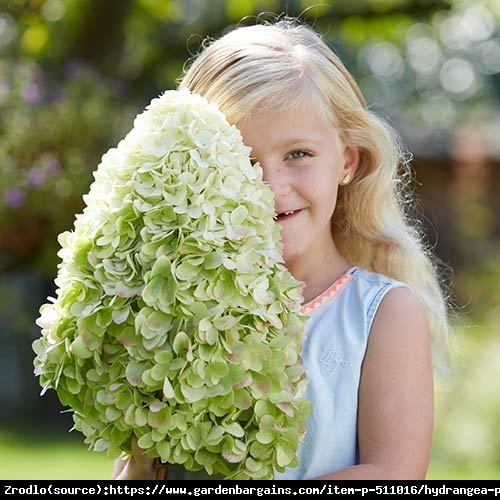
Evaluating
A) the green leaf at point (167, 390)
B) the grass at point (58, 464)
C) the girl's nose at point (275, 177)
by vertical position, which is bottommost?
the green leaf at point (167, 390)

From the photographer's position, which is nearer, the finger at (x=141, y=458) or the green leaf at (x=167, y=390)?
the green leaf at (x=167, y=390)

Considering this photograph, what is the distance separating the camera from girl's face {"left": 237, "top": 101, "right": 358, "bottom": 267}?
2.44 metres

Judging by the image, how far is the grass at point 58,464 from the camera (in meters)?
6.95

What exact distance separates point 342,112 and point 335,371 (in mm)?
670

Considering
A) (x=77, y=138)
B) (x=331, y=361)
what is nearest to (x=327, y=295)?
(x=331, y=361)

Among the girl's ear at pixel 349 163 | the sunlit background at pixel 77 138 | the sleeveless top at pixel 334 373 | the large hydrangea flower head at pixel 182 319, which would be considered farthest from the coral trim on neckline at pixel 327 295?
the sunlit background at pixel 77 138

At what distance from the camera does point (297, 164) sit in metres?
2.48

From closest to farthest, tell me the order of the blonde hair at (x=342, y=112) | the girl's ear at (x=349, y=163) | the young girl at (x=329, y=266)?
the young girl at (x=329, y=266) → the blonde hair at (x=342, y=112) → the girl's ear at (x=349, y=163)

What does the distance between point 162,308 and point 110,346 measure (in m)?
0.15

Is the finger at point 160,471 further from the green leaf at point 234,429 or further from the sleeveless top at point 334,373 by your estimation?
the sleeveless top at point 334,373

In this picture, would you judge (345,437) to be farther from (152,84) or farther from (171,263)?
(152,84)

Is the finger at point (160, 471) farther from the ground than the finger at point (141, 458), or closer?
closer

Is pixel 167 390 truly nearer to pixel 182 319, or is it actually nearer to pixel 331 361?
pixel 182 319

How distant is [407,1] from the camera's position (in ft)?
25.4
